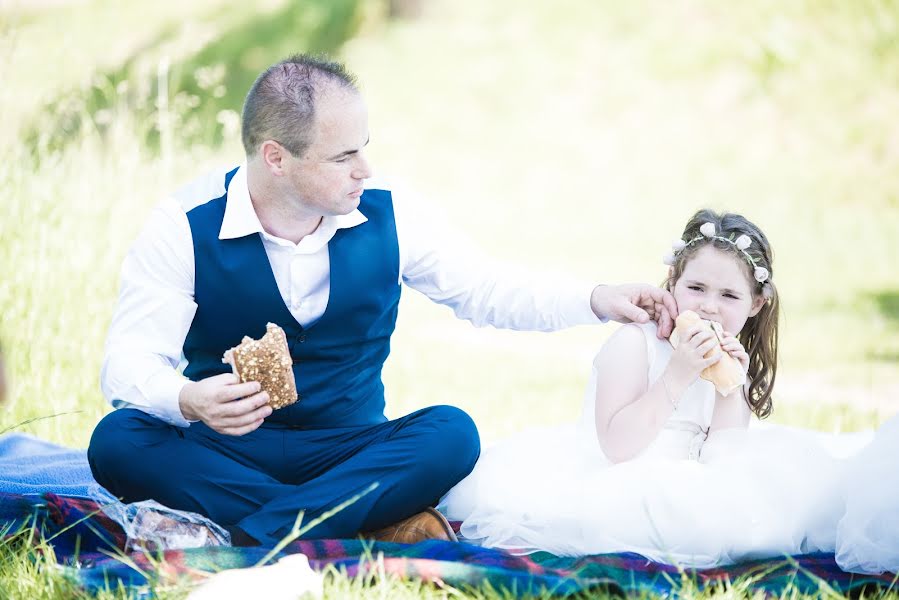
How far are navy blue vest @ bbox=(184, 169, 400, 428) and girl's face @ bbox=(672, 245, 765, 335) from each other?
1.03 meters

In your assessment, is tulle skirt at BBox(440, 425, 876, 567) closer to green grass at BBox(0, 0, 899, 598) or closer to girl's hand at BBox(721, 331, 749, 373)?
girl's hand at BBox(721, 331, 749, 373)

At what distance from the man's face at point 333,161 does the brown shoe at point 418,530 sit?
1.05 meters

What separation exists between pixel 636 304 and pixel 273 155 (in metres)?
1.36

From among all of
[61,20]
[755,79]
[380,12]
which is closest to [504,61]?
[380,12]

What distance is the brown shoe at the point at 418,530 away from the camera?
3.75 metres

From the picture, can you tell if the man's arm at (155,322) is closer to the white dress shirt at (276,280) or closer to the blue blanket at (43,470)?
the white dress shirt at (276,280)

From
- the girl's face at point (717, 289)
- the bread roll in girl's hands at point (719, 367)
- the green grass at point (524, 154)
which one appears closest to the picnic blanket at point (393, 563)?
the bread roll in girl's hands at point (719, 367)

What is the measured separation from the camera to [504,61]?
51.1 ft

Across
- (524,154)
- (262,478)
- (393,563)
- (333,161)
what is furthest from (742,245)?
(524,154)

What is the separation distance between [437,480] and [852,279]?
815 centimetres

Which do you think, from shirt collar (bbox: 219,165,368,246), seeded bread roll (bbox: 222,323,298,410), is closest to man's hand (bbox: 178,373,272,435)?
seeded bread roll (bbox: 222,323,298,410)

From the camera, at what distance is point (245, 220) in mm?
3916

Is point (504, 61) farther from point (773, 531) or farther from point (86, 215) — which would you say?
point (773, 531)

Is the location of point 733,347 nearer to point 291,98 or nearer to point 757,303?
point 757,303
